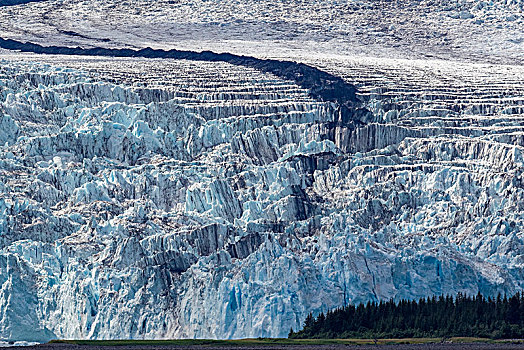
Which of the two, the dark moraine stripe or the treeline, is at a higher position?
the dark moraine stripe

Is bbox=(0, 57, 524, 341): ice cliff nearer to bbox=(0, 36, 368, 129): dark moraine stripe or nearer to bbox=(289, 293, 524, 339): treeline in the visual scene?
bbox=(0, 36, 368, 129): dark moraine stripe

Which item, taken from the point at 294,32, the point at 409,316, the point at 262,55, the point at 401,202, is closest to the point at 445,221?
the point at 401,202

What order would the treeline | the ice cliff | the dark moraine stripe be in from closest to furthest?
the treeline < the ice cliff < the dark moraine stripe

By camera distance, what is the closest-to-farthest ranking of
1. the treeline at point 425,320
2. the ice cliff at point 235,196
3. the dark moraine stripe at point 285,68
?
the treeline at point 425,320 < the ice cliff at point 235,196 < the dark moraine stripe at point 285,68

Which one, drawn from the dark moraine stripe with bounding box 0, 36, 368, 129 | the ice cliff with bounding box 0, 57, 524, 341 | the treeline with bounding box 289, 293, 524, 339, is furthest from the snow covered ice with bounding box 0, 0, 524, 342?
the treeline with bounding box 289, 293, 524, 339

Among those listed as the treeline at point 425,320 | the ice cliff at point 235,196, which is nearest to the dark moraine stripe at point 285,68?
the ice cliff at point 235,196

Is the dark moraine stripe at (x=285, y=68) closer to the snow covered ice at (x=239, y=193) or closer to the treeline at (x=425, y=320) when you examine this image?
the snow covered ice at (x=239, y=193)

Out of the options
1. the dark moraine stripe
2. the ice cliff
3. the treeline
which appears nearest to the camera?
the treeline
